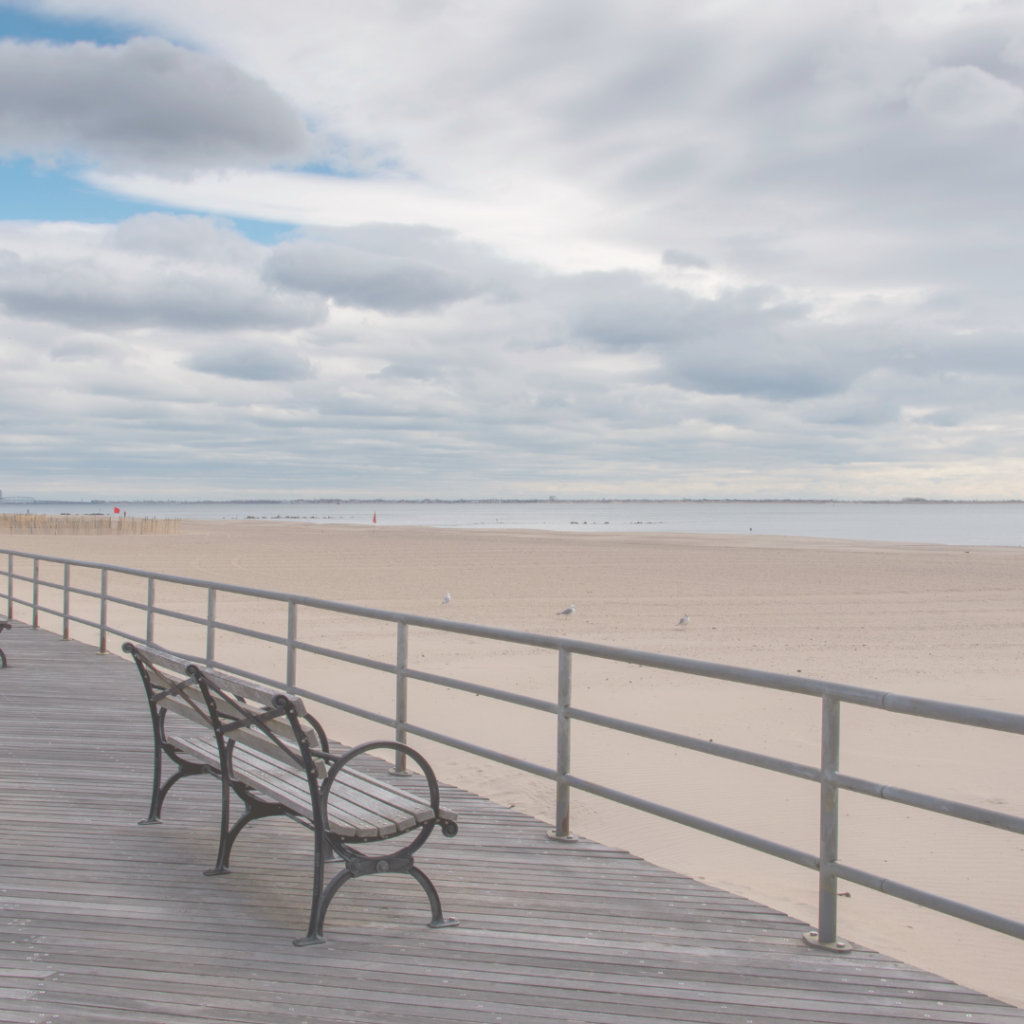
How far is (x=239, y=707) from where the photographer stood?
3.77m

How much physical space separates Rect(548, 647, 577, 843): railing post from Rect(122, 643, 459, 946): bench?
846 millimetres

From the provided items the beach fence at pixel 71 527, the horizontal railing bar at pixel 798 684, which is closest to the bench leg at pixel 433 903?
the horizontal railing bar at pixel 798 684

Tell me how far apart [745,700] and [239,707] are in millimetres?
7721

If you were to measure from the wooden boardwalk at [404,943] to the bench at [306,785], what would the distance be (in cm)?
19

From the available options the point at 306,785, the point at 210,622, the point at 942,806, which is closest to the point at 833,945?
the point at 942,806

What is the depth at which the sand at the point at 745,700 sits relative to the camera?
585 centimetres

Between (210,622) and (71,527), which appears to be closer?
(210,622)

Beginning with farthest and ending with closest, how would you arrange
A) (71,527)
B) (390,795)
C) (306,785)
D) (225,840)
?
1. (71,527)
2. (225,840)
3. (306,785)
4. (390,795)

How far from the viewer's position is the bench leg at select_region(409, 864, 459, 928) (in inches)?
139

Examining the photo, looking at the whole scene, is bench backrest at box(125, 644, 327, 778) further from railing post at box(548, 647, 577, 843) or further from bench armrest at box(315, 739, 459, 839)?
railing post at box(548, 647, 577, 843)

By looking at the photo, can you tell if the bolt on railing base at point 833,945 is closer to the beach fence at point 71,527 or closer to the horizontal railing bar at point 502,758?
the horizontal railing bar at point 502,758

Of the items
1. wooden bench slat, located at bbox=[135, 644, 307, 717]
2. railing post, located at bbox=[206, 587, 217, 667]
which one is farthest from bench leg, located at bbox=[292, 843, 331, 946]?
railing post, located at bbox=[206, 587, 217, 667]

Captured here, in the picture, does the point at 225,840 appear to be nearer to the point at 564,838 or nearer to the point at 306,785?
the point at 306,785

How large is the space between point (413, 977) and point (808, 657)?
1093 cm
